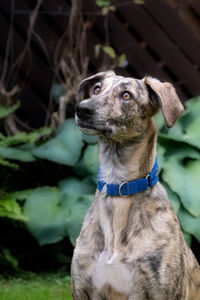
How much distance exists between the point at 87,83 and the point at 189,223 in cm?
192

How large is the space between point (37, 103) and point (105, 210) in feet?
11.1

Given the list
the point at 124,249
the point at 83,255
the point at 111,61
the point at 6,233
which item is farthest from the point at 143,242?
the point at 111,61

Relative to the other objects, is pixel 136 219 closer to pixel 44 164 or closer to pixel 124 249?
pixel 124 249

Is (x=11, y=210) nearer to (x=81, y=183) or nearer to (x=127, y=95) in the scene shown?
(x=81, y=183)

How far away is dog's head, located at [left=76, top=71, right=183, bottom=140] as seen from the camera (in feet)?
10.4

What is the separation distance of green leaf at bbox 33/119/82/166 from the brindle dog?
2.19m

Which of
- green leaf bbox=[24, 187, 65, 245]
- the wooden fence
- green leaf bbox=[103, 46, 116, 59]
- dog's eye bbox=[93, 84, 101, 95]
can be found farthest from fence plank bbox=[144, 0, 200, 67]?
dog's eye bbox=[93, 84, 101, 95]

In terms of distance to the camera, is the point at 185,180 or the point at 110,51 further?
the point at 110,51

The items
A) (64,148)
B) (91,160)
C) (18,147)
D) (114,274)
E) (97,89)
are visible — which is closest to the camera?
(114,274)

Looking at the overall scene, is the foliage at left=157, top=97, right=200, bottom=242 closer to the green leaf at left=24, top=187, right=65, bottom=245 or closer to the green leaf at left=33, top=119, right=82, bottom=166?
the green leaf at left=33, top=119, right=82, bottom=166

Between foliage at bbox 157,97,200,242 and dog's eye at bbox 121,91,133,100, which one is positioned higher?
dog's eye at bbox 121,91,133,100

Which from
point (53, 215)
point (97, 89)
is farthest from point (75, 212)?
point (97, 89)

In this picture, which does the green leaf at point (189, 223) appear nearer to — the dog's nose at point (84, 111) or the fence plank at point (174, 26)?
the fence plank at point (174, 26)

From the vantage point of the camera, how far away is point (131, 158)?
334 centimetres
